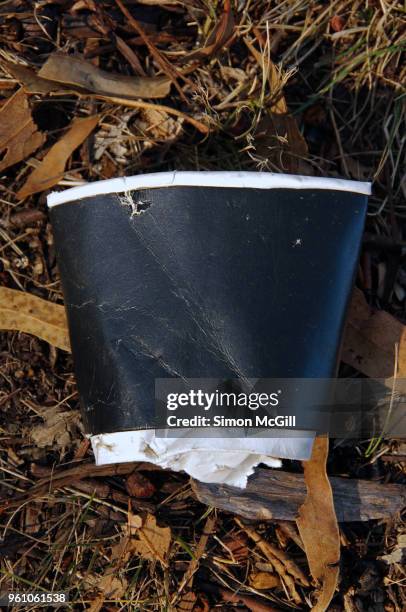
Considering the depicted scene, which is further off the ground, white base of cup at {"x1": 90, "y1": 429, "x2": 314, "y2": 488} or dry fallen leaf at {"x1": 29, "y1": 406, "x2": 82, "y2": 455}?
white base of cup at {"x1": 90, "y1": 429, "x2": 314, "y2": 488}

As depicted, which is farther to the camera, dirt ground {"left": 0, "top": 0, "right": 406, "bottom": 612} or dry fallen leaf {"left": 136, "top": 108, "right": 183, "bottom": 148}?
dry fallen leaf {"left": 136, "top": 108, "right": 183, "bottom": 148}

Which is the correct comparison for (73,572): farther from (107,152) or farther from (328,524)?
(107,152)

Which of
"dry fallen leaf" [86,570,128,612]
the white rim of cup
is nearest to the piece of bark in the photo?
"dry fallen leaf" [86,570,128,612]

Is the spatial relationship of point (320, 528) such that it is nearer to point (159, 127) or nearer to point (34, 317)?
point (34, 317)

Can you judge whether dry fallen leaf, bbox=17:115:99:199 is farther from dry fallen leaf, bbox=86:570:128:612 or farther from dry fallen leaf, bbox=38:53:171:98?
dry fallen leaf, bbox=86:570:128:612

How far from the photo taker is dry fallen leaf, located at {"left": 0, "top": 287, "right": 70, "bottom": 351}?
5.11ft

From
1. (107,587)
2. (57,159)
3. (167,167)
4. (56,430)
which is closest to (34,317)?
(56,430)

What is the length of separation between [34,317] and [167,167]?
19.8 inches

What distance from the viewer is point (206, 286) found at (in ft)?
4.09

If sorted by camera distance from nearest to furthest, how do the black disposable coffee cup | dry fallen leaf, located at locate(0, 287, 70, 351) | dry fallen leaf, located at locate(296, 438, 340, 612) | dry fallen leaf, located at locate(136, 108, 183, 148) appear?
the black disposable coffee cup → dry fallen leaf, located at locate(296, 438, 340, 612) → dry fallen leaf, located at locate(0, 287, 70, 351) → dry fallen leaf, located at locate(136, 108, 183, 148)

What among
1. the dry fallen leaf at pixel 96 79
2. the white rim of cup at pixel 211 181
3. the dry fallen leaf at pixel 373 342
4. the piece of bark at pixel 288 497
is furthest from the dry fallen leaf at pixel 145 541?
the dry fallen leaf at pixel 96 79

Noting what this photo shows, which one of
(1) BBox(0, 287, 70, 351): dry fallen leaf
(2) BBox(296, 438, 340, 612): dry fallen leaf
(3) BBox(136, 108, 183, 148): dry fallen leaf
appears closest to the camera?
(2) BBox(296, 438, 340, 612): dry fallen leaf

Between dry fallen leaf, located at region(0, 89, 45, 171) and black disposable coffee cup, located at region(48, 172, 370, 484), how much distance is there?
0.41 m

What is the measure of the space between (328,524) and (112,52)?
126 centimetres
